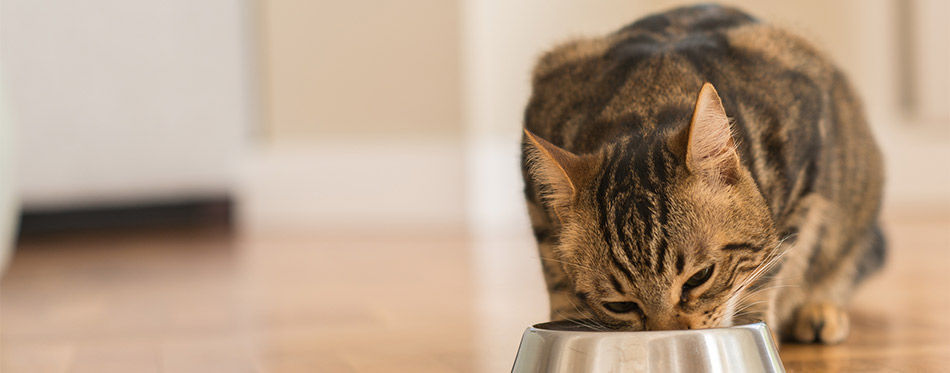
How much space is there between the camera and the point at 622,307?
3.63 feet

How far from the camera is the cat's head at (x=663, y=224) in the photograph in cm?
105

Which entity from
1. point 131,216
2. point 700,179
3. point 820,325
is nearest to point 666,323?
point 700,179

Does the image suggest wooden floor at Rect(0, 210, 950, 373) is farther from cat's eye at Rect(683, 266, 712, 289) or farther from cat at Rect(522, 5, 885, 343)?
cat's eye at Rect(683, 266, 712, 289)

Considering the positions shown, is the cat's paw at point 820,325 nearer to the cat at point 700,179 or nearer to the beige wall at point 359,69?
the cat at point 700,179

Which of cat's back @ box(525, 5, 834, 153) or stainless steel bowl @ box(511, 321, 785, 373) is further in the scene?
cat's back @ box(525, 5, 834, 153)

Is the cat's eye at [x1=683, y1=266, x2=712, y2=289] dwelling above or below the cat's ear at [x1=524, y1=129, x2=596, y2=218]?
below

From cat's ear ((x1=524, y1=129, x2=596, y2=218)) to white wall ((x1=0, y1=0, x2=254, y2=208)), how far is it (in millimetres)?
2565

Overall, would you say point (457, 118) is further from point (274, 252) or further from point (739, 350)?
point (739, 350)

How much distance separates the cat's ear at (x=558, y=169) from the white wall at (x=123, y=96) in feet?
8.42

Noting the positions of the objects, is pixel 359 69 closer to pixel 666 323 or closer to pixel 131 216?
pixel 131 216

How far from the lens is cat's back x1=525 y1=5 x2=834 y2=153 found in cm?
127

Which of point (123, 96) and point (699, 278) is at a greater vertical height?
point (123, 96)

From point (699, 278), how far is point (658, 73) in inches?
12.7

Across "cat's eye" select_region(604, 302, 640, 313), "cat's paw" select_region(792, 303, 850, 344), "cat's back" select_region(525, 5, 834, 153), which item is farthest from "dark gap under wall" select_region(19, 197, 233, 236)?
"cat's eye" select_region(604, 302, 640, 313)
